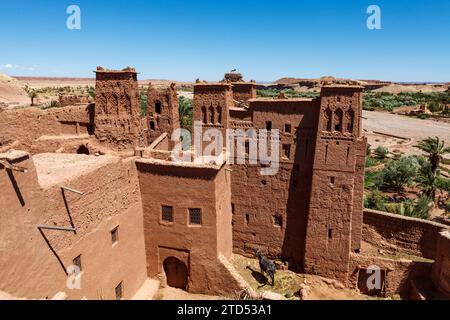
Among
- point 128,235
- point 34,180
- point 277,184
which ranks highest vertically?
point 34,180

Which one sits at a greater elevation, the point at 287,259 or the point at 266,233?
the point at 266,233

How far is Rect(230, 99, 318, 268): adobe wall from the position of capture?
67.1 feet

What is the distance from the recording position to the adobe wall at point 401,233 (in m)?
21.5

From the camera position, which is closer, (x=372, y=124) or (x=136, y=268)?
(x=136, y=268)

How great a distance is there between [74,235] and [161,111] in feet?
55.4

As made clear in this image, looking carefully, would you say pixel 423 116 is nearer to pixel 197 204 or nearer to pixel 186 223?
pixel 197 204

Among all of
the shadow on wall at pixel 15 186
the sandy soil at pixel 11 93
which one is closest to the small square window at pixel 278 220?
the shadow on wall at pixel 15 186

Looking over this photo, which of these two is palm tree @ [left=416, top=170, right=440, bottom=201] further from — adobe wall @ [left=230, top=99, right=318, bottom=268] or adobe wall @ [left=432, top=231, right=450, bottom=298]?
adobe wall @ [left=230, top=99, right=318, bottom=268]

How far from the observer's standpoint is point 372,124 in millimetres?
79500

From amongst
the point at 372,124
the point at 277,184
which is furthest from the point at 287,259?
the point at 372,124

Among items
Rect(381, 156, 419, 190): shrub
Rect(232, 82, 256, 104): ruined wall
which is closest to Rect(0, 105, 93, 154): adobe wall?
Rect(232, 82, 256, 104): ruined wall

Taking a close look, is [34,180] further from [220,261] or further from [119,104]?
[119,104]

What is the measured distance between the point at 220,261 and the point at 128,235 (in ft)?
15.3
